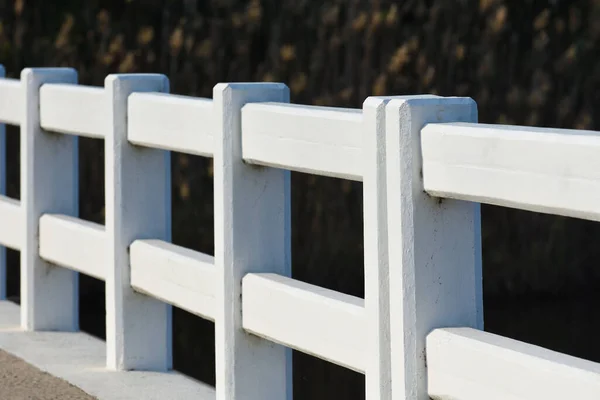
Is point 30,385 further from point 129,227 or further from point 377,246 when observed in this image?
point 377,246

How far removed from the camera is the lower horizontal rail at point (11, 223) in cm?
593

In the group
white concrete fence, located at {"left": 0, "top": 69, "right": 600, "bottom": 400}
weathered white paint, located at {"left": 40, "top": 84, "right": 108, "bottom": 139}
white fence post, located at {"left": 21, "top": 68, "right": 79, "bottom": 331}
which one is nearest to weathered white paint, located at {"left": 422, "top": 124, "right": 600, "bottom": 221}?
white concrete fence, located at {"left": 0, "top": 69, "right": 600, "bottom": 400}

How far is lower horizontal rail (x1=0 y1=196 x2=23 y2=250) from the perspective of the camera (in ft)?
19.5

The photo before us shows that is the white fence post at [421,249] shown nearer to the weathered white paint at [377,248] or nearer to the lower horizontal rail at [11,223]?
the weathered white paint at [377,248]

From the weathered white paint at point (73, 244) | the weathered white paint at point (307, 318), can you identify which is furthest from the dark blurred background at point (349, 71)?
the weathered white paint at point (307, 318)

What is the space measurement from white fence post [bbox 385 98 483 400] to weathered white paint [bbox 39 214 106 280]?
6.63ft

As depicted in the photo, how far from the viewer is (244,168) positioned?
13.4ft

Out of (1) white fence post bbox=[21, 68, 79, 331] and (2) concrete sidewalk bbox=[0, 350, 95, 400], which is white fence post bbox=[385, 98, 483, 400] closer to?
(2) concrete sidewalk bbox=[0, 350, 95, 400]

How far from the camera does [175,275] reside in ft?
14.9

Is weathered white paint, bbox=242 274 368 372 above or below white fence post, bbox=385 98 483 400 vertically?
below

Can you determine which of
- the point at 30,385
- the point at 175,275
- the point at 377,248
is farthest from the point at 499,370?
the point at 30,385

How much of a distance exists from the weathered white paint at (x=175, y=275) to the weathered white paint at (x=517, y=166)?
4.27 feet

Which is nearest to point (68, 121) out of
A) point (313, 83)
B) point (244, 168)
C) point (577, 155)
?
point (244, 168)

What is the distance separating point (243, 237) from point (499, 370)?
123 cm
